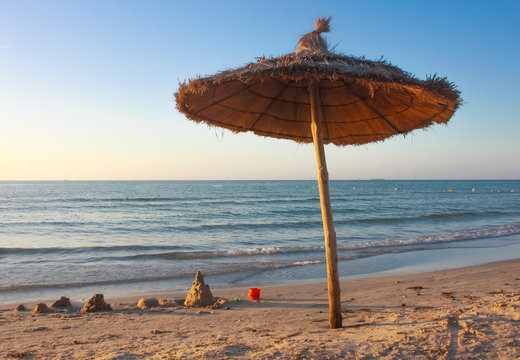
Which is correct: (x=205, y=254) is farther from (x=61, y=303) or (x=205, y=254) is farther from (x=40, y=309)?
(x=40, y=309)

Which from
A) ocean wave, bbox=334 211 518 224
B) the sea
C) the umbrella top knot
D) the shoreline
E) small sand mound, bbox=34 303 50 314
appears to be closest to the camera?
the umbrella top knot

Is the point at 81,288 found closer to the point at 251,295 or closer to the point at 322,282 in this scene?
the point at 251,295

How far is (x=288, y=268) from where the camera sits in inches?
357

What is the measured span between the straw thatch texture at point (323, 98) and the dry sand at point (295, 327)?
227cm

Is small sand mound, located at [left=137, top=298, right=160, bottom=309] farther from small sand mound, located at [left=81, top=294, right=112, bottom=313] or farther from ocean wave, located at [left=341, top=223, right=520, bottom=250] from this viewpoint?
ocean wave, located at [left=341, top=223, right=520, bottom=250]

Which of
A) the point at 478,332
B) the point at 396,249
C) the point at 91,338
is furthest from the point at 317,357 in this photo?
the point at 396,249

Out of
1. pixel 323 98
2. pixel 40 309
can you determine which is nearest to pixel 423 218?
pixel 323 98

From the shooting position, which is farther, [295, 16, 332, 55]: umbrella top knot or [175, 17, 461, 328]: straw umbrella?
[295, 16, 332, 55]: umbrella top knot

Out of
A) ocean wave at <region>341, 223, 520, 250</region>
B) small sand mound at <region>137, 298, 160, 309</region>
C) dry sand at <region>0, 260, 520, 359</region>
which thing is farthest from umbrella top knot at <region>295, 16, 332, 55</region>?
ocean wave at <region>341, 223, 520, 250</region>

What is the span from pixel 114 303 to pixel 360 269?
5951 millimetres

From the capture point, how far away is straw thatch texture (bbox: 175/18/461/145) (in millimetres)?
2914

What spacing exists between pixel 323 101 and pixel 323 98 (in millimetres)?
68

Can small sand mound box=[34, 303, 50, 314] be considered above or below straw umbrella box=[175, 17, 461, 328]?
below

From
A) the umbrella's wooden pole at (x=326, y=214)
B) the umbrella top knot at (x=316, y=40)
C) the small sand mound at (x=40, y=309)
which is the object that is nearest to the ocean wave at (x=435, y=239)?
the umbrella's wooden pole at (x=326, y=214)
